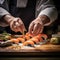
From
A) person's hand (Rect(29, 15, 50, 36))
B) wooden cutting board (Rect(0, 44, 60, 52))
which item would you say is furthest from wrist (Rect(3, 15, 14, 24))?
wooden cutting board (Rect(0, 44, 60, 52))

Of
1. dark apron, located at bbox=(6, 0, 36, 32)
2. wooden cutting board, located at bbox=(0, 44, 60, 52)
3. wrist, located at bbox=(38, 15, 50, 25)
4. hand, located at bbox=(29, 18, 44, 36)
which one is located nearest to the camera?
wooden cutting board, located at bbox=(0, 44, 60, 52)

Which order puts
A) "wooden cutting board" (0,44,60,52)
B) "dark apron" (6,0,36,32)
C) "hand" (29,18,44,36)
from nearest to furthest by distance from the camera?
1. "wooden cutting board" (0,44,60,52)
2. "hand" (29,18,44,36)
3. "dark apron" (6,0,36,32)

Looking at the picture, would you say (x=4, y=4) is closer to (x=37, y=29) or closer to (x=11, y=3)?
(x=11, y=3)

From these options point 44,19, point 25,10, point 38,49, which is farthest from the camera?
point 25,10

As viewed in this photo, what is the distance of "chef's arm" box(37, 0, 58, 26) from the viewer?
5.43ft

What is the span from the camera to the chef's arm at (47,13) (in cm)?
165

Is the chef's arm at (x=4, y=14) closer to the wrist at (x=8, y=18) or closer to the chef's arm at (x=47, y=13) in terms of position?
the wrist at (x=8, y=18)

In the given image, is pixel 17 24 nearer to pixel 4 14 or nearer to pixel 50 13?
pixel 4 14

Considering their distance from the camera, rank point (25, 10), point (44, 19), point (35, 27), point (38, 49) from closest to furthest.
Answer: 1. point (38, 49)
2. point (35, 27)
3. point (44, 19)
4. point (25, 10)

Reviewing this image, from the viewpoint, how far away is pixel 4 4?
73.6 inches

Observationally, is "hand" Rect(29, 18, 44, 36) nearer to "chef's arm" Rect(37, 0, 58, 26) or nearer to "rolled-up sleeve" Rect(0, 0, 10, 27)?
"chef's arm" Rect(37, 0, 58, 26)

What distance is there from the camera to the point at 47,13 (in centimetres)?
168

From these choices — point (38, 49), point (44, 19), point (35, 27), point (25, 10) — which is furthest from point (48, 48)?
point (25, 10)

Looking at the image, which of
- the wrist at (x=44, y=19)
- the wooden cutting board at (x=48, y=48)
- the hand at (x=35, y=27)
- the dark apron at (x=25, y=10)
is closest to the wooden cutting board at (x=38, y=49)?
the wooden cutting board at (x=48, y=48)
